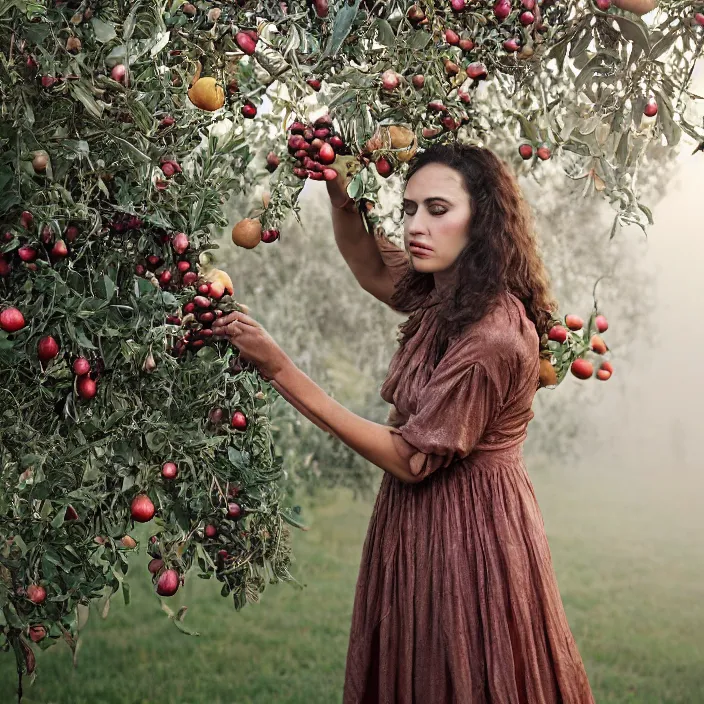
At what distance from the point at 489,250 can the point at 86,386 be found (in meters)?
0.67

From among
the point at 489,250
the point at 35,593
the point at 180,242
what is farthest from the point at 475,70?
the point at 35,593

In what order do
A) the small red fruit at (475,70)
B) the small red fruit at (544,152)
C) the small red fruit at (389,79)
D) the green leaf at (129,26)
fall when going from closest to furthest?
1. the green leaf at (129,26)
2. the small red fruit at (389,79)
3. the small red fruit at (475,70)
4. the small red fruit at (544,152)

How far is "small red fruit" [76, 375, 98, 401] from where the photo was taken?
43.3 inches

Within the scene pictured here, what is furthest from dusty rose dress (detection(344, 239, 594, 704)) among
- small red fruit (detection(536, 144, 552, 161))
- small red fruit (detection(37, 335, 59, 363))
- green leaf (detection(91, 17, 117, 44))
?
green leaf (detection(91, 17, 117, 44))

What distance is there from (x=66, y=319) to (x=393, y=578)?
700mm

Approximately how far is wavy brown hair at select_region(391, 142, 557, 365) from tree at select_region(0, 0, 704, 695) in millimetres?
162

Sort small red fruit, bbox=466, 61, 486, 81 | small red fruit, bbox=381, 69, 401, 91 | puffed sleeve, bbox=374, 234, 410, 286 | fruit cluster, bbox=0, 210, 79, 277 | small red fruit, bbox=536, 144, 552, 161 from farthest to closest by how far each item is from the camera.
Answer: puffed sleeve, bbox=374, 234, 410, 286 → small red fruit, bbox=536, 144, 552, 161 → small red fruit, bbox=466, 61, 486, 81 → small red fruit, bbox=381, 69, 401, 91 → fruit cluster, bbox=0, 210, 79, 277

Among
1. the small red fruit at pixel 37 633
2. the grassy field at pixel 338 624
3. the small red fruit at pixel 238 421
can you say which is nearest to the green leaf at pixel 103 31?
the small red fruit at pixel 238 421

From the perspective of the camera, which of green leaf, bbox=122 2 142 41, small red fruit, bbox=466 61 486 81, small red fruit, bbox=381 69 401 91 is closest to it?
green leaf, bbox=122 2 142 41

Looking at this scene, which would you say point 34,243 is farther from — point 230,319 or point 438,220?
point 438,220

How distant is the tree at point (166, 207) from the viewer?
1.05 metres

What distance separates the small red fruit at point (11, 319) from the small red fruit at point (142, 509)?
9.6 inches

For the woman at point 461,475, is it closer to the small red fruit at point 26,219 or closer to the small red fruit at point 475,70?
the small red fruit at point 475,70

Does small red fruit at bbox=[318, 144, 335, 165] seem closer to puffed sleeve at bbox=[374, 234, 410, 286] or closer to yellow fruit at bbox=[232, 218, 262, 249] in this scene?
yellow fruit at bbox=[232, 218, 262, 249]
